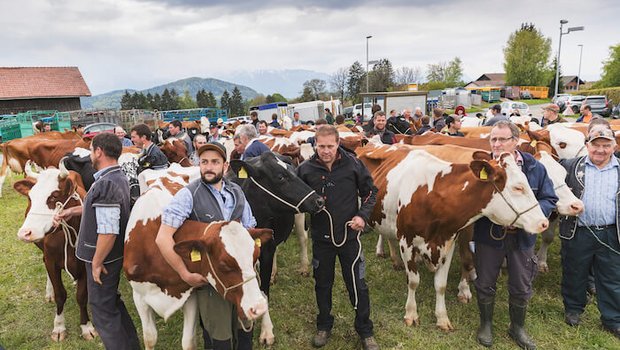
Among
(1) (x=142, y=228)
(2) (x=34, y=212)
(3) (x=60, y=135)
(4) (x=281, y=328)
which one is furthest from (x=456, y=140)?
(3) (x=60, y=135)

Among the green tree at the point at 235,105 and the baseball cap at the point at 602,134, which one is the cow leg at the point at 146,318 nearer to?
the baseball cap at the point at 602,134

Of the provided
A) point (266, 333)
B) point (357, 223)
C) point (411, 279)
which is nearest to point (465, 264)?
point (411, 279)

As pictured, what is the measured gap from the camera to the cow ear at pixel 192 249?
2609mm

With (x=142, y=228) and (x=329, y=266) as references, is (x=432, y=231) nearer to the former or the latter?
(x=329, y=266)

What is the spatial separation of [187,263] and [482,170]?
106 inches

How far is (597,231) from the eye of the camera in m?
4.10

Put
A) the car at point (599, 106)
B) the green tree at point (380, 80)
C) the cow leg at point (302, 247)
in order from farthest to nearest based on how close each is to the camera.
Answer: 1. the green tree at point (380, 80)
2. the car at point (599, 106)
3. the cow leg at point (302, 247)

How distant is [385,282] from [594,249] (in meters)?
2.53

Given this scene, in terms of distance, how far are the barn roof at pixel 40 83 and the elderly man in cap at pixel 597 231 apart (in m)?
44.1

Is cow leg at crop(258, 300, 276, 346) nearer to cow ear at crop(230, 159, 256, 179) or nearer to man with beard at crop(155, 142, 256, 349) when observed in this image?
man with beard at crop(155, 142, 256, 349)

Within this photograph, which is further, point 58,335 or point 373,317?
point 373,317

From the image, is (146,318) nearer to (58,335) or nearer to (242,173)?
(242,173)

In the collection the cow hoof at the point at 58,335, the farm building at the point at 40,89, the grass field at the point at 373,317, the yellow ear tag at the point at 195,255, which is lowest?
the grass field at the point at 373,317

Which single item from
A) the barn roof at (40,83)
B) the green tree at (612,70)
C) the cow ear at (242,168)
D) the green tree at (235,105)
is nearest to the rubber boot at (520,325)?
the cow ear at (242,168)
